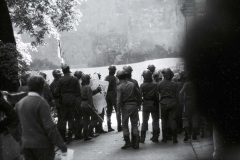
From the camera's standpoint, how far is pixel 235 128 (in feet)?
35.2

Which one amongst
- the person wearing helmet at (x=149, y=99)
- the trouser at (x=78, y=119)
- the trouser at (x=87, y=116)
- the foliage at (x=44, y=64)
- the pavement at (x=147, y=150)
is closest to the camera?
the pavement at (x=147, y=150)

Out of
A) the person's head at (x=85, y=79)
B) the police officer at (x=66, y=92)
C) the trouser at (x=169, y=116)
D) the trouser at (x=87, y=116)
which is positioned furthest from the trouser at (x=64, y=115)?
the trouser at (x=169, y=116)

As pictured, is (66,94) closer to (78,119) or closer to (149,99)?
(78,119)

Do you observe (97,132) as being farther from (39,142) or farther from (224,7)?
(39,142)

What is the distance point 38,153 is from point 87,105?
7.25 m

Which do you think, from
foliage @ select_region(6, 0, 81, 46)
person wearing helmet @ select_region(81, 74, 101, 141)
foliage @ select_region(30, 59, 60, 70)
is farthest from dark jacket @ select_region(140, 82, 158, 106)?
foliage @ select_region(30, 59, 60, 70)

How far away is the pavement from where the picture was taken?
1016 cm

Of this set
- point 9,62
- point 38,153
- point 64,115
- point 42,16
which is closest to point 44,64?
point 42,16

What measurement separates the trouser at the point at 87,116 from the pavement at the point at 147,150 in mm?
549

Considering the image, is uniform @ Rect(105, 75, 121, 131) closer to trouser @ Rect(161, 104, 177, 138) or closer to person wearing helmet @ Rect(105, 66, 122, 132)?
person wearing helmet @ Rect(105, 66, 122, 132)

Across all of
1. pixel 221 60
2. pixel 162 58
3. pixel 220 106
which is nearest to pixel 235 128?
pixel 220 106

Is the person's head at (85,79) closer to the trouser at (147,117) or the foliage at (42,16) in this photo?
the trouser at (147,117)

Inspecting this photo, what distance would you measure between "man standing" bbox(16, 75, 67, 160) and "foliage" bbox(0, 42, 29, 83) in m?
3.97

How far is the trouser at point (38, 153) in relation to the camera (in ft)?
19.5
